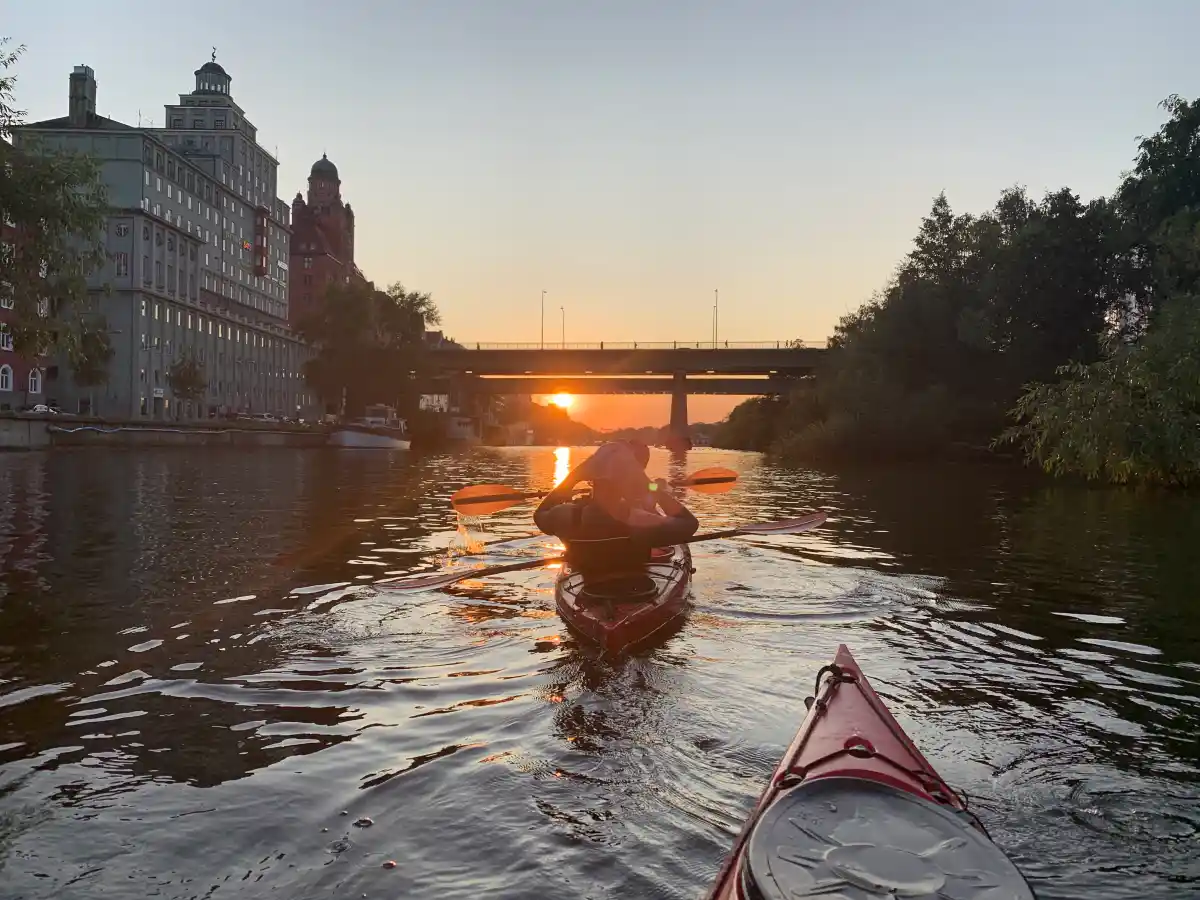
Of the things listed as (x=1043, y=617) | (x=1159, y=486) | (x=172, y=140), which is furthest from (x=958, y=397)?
(x=172, y=140)

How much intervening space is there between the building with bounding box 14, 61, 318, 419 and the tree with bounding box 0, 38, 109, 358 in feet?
152

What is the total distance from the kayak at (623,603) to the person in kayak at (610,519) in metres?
0.28

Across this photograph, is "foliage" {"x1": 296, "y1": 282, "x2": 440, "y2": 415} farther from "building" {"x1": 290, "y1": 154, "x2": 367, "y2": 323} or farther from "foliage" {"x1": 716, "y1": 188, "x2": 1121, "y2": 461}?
"building" {"x1": 290, "y1": 154, "x2": 367, "y2": 323}

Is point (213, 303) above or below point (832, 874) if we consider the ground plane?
above

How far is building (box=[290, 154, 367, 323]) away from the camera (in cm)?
16238

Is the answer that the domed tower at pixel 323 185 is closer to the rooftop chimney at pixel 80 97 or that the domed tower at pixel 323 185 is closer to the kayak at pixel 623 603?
the rooftop chimney at pixel 80 97

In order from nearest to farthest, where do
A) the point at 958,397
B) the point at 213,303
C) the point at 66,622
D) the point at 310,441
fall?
the point at 66,622
the point at 958,397
the point at 310,441
the point at 213,303

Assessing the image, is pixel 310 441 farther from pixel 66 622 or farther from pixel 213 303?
pixel 66 622

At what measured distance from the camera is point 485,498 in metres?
16.6

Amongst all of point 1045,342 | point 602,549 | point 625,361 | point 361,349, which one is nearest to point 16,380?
point 361,349

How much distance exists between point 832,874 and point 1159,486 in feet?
124

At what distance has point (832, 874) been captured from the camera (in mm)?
3713

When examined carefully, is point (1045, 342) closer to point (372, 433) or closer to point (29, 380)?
point (372, 433)

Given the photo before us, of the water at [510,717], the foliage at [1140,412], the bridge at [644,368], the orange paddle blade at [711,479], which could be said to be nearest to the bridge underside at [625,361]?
the bridge at [644,368]
